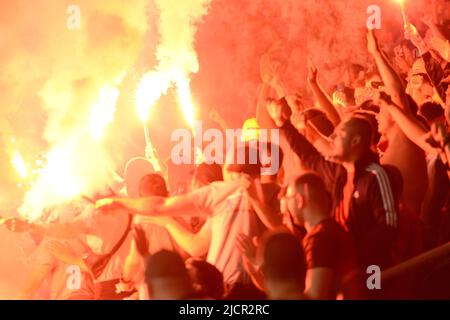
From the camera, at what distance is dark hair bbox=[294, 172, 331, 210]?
477 cm

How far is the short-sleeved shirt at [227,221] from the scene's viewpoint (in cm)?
477

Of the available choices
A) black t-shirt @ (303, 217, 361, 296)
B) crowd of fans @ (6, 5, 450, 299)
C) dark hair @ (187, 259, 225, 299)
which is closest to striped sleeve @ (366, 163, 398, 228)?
crowd of fans @ (6, 5, 450, 299)

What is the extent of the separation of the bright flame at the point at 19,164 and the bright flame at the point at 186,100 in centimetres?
112

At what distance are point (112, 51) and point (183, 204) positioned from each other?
44.9 inches

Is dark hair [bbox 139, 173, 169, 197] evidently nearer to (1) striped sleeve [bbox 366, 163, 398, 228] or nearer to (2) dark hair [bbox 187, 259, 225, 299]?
(2) dark hair [bbox 187, 259, 225, 299]

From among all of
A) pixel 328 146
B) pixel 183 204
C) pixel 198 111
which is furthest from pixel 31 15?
pixel 328 146

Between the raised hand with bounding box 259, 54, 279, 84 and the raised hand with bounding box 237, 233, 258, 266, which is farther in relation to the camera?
the raised hand with bounding box 259, 54, 279, 84

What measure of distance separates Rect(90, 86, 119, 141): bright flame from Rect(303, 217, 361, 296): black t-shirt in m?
1.53

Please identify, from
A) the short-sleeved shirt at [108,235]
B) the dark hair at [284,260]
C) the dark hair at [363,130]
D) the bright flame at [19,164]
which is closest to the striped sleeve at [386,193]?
the dark hair at [363,130]

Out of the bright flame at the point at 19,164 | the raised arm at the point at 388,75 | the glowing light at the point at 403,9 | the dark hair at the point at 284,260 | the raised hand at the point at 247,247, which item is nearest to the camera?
the dark hair at the point at 284,260

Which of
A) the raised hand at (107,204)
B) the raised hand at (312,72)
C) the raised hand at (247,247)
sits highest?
the raised hand at (312,72)

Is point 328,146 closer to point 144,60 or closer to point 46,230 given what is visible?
point 144,60

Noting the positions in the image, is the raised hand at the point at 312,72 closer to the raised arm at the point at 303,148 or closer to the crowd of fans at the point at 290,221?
the crowd of fans at the point at 290,221

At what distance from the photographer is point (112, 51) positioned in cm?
506
